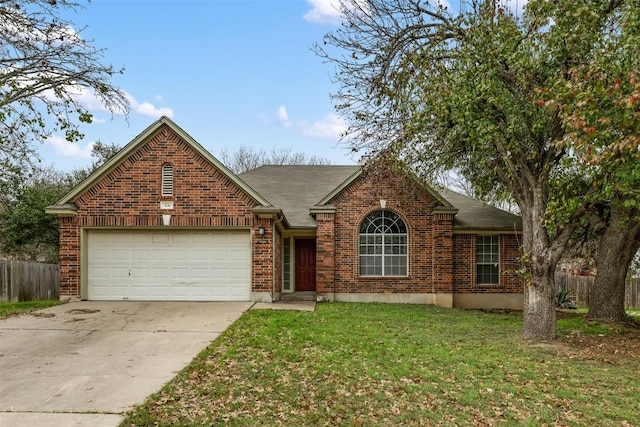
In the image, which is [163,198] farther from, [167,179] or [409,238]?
[409,238]

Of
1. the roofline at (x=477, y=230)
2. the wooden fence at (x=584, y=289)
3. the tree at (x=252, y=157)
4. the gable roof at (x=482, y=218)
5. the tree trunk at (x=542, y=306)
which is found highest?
the tree at (x=252, y=157)

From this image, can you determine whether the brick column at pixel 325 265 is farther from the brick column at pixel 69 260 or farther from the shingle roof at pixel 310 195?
the brick column at pixel 69 260

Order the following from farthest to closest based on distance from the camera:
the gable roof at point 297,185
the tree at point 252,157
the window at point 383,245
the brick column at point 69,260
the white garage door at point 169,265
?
the tree at point 252,157 < the gable roof at point 297,185 < the window at point 383,245 < the white garage door at point 169,265 < the brick column at point 69,260

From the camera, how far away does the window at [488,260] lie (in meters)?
17.8

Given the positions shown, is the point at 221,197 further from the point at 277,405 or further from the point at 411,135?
the point at 277,405

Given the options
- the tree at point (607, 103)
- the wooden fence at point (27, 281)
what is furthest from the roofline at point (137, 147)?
the tree at point (607, 103)

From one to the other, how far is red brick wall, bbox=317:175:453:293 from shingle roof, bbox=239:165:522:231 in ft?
2.28

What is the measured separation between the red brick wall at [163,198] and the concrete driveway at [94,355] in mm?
2360

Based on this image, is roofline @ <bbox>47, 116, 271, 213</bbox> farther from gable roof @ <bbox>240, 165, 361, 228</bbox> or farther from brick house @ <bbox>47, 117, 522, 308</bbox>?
gable roof @ <bbox>240, 165, 361, 228</bbox>

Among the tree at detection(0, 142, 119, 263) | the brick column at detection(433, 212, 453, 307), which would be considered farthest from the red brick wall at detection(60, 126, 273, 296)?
the tree at detection(0, 142, 119, 263)

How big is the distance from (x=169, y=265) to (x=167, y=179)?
8.20 ft

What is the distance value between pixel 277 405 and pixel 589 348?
7011 millimetres

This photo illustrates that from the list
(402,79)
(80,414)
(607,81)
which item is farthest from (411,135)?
(80,414)

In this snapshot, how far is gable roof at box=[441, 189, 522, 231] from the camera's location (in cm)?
1744
